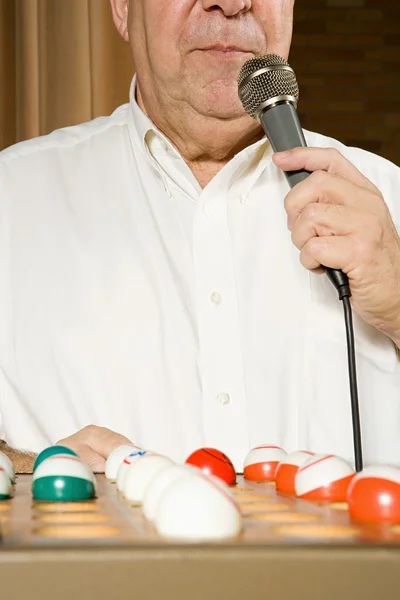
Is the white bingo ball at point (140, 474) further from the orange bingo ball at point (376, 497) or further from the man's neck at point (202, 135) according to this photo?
the man's neck at point (202, 135)

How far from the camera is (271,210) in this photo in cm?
123

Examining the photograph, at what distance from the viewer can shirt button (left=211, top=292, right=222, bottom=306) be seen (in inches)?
44.9

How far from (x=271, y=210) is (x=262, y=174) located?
7 centimetres

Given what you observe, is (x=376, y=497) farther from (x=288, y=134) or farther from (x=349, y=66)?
(x=349, y=66)

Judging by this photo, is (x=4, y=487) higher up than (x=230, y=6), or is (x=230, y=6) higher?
(x=230, y=6)

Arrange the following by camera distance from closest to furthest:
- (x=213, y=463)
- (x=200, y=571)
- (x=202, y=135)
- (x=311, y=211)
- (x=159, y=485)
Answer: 1. (x=200, y=571)
2. (x=159, y=485)
3. (x=213, y=463)
4. (x=311, y=211)
5. (x=202, y=135)

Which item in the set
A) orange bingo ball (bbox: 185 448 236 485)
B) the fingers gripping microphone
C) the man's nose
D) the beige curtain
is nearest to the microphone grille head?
the fingers gripping microphone

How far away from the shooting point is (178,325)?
1.15m

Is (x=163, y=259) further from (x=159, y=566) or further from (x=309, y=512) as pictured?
(x=159, y=566)

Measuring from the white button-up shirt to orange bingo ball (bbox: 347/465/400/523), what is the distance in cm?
73

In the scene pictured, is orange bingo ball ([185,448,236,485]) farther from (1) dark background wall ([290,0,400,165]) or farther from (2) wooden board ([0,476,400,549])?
(1) dark background wall ([290,0,400,165])

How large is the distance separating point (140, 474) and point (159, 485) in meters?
0.06

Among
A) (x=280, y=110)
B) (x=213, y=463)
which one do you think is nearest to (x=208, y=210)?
(x=280, y=110)

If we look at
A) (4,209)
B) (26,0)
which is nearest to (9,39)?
(26,0)
